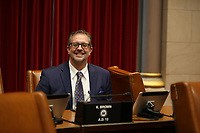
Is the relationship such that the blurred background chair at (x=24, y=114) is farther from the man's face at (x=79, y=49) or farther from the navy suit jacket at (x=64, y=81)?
the man's face at (x=79, y=49)

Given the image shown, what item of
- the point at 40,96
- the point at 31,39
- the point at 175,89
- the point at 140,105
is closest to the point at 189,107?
the point at 175,89

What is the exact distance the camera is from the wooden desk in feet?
9.16

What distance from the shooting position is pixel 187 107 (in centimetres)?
199

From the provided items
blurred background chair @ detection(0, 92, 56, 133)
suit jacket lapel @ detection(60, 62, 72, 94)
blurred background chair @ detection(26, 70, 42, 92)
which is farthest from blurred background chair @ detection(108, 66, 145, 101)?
blurred background chair @ detection(0, 92, 56, 133)

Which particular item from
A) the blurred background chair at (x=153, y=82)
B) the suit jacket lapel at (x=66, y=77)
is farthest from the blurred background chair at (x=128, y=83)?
the blurred background chair at (x=153, y=82)

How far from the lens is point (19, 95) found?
1695 mm

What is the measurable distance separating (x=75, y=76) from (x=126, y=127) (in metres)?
1.08

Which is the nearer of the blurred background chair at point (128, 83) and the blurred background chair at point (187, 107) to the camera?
the blurred background chair at point (187, 107)

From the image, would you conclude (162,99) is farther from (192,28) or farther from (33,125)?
(192,28)

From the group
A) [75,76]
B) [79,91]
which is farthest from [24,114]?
[75,76]

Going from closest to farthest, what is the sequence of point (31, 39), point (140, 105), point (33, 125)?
1. point (33, 125)
2. point (140, 105)
3. point (31, 39)

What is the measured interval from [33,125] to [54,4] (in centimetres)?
402

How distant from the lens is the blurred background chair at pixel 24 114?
1618 mm

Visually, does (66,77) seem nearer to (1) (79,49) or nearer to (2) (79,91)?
(2) (79,91)
